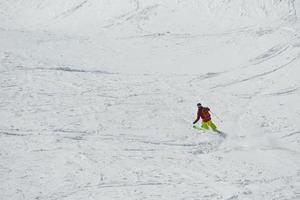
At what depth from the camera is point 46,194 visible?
14414mm

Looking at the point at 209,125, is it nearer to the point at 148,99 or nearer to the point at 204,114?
the point at 204,114

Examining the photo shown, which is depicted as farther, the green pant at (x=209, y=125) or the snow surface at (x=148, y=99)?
the green pant at (x=209, y=125)

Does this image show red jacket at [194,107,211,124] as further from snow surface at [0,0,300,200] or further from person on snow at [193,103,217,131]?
snow surface at [0,0,300,200]

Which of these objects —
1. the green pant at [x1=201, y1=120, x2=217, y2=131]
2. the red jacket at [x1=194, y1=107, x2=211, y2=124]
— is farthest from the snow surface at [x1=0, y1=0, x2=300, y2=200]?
the red jacket at [x1=194, y1=107, x2=211, y2=124]

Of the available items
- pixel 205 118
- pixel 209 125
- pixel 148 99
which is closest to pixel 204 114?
pixel 205 118

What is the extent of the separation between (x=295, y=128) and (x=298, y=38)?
10.7 meters

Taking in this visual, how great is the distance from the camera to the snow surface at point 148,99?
15.4 meters

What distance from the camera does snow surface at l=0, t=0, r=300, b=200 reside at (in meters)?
15.4

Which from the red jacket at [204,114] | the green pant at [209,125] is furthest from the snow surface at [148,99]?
the red jacket at [204,114]

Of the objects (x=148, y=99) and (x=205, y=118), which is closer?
(x=205, y=118)

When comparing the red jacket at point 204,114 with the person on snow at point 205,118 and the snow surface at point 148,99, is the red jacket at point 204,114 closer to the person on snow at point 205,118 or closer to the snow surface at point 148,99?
the person on snow at point 205,118

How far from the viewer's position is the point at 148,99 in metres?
22.8

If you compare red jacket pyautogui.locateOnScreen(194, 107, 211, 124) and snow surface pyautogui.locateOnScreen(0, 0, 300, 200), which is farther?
red jacket pyautogui.locateOnScreen(194, 107, 211, 124)

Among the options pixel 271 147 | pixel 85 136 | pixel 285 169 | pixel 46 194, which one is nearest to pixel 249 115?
pixel 271 147
